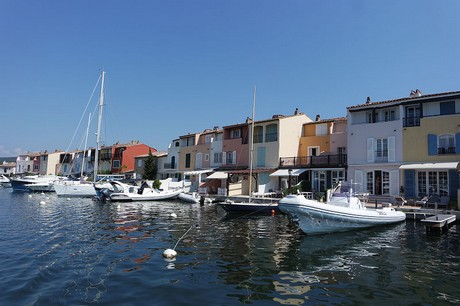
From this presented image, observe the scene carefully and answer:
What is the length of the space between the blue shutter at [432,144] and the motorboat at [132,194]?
80.8ft

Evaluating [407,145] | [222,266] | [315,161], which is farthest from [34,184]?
[407,145]

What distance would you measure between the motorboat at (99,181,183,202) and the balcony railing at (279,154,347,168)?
1248 centimetres

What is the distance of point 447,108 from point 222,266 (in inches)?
928

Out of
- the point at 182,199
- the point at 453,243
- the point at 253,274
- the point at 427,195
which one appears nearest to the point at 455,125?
the point at 427,195

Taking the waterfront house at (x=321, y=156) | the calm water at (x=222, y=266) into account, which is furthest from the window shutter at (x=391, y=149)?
the calm water at (x=222, y=266)

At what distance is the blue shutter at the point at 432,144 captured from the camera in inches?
1003

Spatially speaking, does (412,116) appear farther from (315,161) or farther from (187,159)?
(187,159)

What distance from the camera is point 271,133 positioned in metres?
38.1

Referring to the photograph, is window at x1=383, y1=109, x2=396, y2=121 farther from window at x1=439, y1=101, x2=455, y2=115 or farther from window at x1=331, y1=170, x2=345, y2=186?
window at x1=331, y1=170, x2=345, y2=186

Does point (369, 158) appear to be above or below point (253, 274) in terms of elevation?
above

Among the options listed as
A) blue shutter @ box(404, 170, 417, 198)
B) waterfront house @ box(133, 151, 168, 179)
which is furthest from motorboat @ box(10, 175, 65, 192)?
blue shutter @ box(404, 170, 417, 198)

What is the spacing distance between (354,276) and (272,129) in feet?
94.5

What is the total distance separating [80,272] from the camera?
9742 mm

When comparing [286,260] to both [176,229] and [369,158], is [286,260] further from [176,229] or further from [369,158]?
[369,158]
